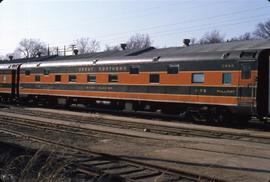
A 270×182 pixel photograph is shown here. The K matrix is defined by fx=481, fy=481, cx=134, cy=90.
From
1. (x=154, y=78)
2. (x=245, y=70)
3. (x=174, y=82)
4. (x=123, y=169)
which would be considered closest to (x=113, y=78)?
(x=154, y=78)

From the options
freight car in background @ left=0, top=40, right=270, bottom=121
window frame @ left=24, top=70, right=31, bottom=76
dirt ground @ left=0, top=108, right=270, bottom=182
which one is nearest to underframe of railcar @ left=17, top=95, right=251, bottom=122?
freight car in background @ left=0, top=40, right=270, bottom=121

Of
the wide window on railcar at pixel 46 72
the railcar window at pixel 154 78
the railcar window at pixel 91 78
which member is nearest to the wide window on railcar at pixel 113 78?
the railcar window at pixel 91 78

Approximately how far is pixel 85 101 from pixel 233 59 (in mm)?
12327

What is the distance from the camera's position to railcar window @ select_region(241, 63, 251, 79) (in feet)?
63.5

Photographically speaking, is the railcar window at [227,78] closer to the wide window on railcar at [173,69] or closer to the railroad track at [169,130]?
the railroad track at [169,130]

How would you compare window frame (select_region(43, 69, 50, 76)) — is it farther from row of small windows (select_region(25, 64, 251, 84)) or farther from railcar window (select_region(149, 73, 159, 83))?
railcar window (select_region(149, 73, 159, 83))

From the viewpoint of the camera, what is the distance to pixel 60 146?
48.3ft

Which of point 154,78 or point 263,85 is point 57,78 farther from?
point 263,85

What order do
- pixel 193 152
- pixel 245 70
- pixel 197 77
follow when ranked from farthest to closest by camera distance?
1. pixel 197 77
2. pixel 245 70
3. pixel 193 152

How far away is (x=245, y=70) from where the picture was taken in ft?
64.0

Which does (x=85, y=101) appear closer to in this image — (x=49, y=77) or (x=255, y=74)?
(x=49, y=77)

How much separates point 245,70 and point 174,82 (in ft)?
13.7

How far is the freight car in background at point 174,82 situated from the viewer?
19.4 metres

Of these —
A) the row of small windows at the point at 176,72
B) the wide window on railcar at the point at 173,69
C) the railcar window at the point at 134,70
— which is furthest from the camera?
the railcar window at the point at 134,70
